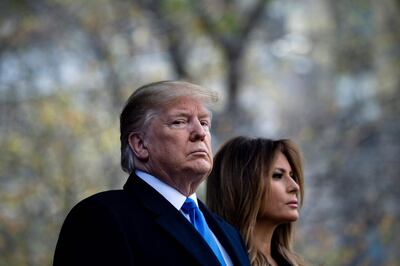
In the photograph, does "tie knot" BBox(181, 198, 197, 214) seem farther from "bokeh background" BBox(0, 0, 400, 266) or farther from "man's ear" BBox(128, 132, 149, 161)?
"bokeh background" BBox(0, 0, 400, 266)

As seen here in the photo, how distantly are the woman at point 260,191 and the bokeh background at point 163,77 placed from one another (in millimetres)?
6470

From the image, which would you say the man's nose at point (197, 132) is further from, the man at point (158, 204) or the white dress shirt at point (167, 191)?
the white dress shirt at point (167, 191)

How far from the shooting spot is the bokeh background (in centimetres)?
1136

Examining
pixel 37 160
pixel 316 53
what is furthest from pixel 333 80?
pixel 37 160

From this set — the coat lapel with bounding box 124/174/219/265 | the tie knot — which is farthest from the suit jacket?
the tie knot

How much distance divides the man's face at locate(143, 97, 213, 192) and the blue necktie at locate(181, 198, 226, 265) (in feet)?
0.22

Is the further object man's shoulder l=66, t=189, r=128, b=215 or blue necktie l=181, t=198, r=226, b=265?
blue necktie l=181, t=198, r=226, b=265

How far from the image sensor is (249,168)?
4590 mm

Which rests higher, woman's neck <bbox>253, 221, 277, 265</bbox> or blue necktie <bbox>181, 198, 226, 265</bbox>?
blue necktie <bbox>181, 198, 226, 265</bbox>

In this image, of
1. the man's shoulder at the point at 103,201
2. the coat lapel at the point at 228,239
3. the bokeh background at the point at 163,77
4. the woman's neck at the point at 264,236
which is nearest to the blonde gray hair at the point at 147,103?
the man's shoulder at the point at 103,201

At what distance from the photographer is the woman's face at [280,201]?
4.54m

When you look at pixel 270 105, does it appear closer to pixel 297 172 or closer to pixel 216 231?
pixel 297 172

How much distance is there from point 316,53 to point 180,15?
3.36 m

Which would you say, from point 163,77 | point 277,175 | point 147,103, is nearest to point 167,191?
point 147,103
